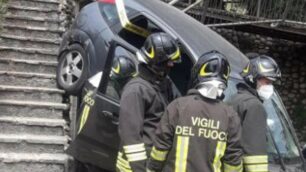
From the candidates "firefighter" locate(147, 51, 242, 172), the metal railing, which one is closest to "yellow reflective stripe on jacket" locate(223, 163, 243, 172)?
"firefighter" locate(147, 51, 242, 172)

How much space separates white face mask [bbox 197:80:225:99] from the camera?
3.44m

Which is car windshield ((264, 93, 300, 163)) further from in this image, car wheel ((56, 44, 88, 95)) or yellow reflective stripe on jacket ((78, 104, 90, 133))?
car wheel ((56, 44, 88, 95))

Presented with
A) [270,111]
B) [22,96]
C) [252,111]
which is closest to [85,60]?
[22,96]

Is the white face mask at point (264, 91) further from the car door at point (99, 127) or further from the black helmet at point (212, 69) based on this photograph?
the car door at point (99, 127)

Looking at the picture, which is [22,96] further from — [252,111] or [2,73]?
[252,111]

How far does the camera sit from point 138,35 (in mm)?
5406

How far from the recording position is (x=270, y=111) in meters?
4.63

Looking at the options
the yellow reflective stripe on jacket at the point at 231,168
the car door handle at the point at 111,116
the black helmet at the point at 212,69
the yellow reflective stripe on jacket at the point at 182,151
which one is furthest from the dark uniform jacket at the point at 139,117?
the car door handle at the point at 111,116

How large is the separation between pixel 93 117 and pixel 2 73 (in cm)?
237

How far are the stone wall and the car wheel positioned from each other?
5986mm

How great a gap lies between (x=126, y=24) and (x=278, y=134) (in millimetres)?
1911

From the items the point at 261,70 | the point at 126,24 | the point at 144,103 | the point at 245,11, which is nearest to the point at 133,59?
the point at 126,24

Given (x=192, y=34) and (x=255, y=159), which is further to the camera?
(x=192, y=34)

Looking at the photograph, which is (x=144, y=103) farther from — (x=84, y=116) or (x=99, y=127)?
(x=84, y=116)
